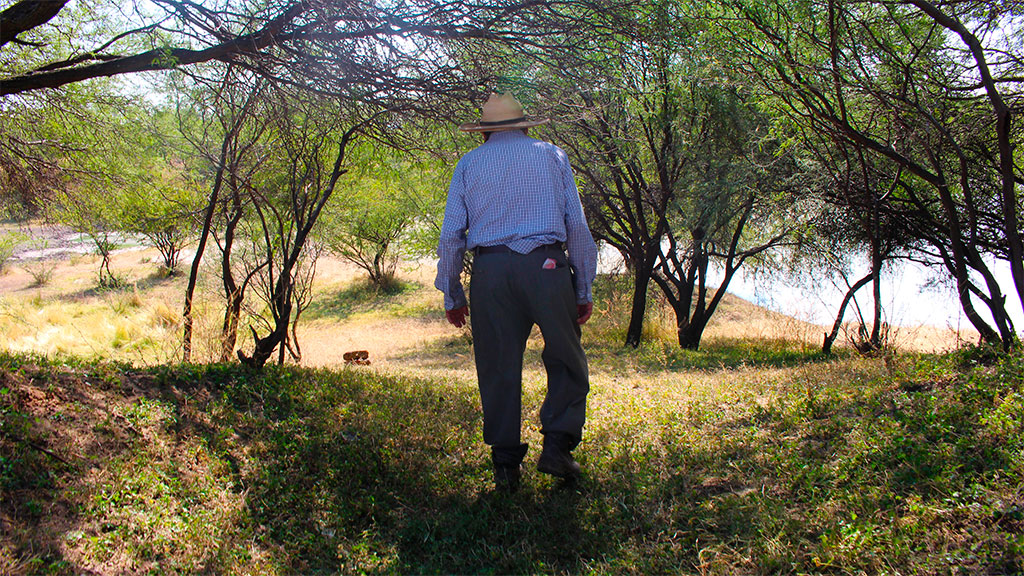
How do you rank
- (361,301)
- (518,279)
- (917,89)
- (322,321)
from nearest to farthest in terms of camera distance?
1. (518,279)
2. (917,89)
3. (322,321)
4. (361,301)

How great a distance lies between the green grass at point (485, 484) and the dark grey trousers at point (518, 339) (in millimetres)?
391

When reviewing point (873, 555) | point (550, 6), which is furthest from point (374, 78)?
point (873, 555)

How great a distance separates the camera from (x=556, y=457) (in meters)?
3.45

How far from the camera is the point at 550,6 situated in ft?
14.6

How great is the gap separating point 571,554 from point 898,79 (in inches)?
218

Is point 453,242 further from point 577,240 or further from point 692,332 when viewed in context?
point 692,332

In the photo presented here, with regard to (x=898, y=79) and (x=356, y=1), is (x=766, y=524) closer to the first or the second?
(x=356, y=1)

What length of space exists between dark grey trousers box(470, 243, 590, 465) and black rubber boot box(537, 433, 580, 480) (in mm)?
40

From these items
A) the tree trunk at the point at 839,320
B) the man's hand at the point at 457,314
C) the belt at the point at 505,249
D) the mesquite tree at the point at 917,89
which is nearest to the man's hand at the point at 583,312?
the belt at the point at 505,249

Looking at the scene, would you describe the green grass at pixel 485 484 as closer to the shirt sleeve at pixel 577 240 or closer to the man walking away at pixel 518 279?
the man walking away at pixel 518 279

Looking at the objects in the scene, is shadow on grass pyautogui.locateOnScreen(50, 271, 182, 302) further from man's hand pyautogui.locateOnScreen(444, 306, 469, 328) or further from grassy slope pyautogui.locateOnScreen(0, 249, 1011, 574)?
man's hand pyautogui.locateOnScreen(444, 306, 469, 328)

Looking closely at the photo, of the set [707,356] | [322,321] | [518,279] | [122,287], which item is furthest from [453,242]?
[122,287]

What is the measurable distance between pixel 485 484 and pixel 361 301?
20715mm

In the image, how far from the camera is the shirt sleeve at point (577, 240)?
359 cm
